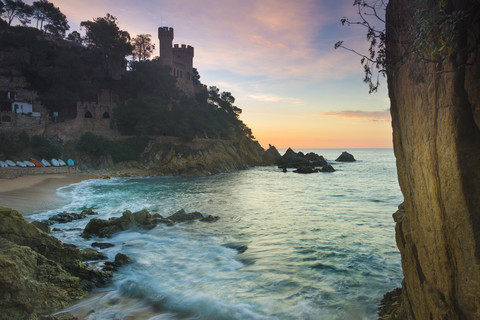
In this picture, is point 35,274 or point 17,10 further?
point 17,10

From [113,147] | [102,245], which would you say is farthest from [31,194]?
[113,147]

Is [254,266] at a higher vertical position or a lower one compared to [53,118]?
lower

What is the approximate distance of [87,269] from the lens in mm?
7500

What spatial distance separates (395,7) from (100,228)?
12814mm

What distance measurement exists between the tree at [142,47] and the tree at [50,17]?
1375cm

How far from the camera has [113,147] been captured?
43.8 m

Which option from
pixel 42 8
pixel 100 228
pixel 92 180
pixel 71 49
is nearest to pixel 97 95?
pixel 71 49

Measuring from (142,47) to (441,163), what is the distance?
7140 centimetres

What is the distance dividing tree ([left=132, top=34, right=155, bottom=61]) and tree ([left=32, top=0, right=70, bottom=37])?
45.1 feet

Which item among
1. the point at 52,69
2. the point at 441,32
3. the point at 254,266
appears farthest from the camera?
the point at 52,69

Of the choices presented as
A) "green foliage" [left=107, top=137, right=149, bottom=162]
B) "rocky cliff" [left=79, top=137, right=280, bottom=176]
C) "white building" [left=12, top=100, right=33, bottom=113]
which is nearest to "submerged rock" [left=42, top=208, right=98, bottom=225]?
"rocky cliff" [left=79, top=137, right=280, bottom=176]

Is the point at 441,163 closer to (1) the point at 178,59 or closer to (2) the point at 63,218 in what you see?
(2) the point at 63,218

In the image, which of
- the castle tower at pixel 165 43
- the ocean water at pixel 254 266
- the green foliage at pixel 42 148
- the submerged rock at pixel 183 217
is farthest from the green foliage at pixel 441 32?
the castle tower at pixel 165 43

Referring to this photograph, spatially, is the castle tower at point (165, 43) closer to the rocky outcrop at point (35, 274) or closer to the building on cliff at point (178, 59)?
the building on cliff at point (178, 59)
